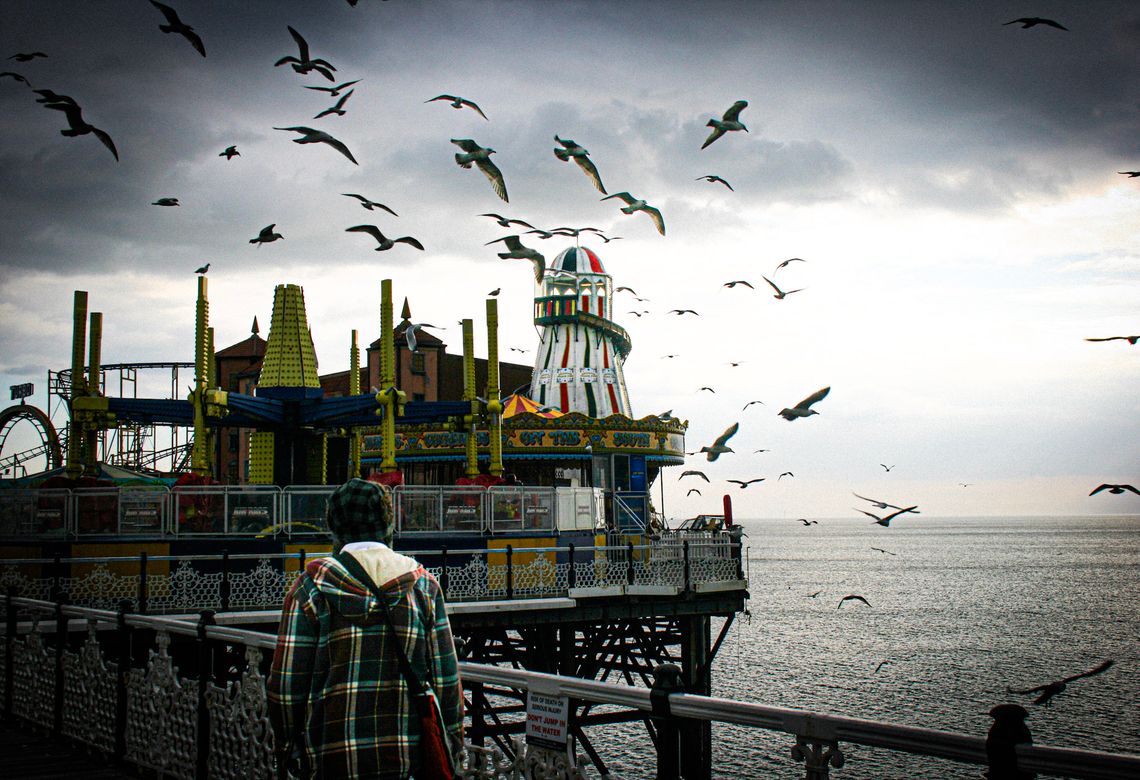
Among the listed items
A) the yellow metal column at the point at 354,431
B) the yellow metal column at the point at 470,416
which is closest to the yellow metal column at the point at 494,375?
the yellow metal column at the point at 470,416

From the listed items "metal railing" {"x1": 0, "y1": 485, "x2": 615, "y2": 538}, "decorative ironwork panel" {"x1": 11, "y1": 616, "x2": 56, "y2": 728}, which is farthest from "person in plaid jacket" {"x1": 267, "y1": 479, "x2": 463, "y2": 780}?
"metal railing" {"x1": 0, "y1": 485, "x2": 615, "y2": 538}

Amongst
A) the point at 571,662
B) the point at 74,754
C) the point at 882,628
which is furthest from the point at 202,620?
the point at 882,628

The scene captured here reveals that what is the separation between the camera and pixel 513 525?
22234mm

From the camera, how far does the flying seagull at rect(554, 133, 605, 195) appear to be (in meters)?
19.0

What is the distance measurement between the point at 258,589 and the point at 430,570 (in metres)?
3.54

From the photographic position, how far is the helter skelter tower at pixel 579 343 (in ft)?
139

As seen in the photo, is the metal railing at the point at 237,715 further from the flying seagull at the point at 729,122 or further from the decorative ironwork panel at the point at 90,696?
the flying seagull at the point at 729,122

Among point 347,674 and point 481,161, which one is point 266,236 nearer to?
point 481,161

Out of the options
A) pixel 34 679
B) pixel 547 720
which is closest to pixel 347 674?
pixel 547 720

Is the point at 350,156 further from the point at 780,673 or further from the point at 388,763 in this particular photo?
the point at 780,673

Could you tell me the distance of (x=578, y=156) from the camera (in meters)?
19.4

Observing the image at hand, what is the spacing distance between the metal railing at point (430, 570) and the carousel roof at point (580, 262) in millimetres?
20674

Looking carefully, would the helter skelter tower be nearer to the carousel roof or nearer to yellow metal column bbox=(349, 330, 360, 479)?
the carousel roof

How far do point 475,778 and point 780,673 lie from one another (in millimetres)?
41482
